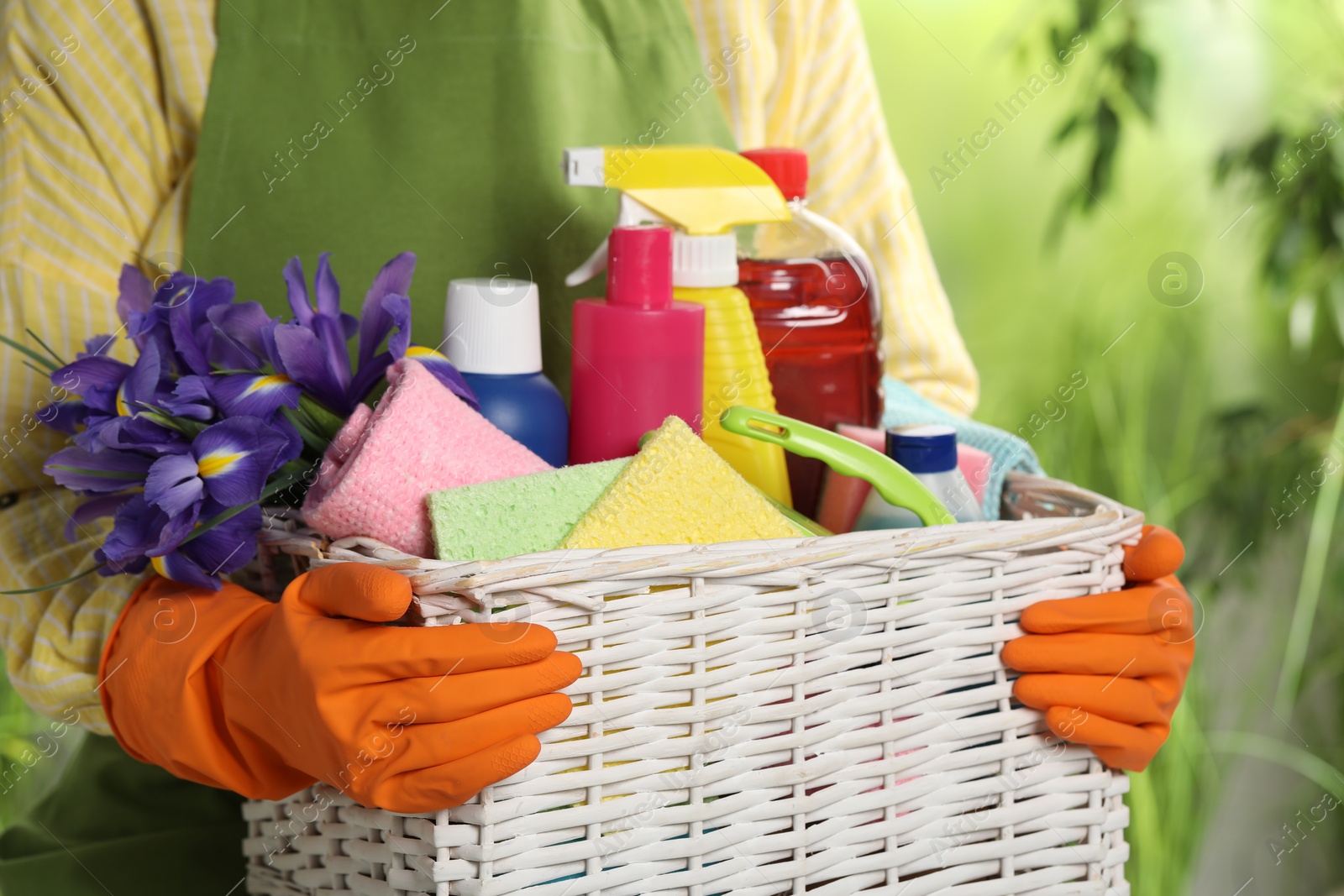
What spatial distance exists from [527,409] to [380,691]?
6.0 inches

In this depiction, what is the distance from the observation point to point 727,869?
1.38ft

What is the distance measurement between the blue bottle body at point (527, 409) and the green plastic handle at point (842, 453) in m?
0.08

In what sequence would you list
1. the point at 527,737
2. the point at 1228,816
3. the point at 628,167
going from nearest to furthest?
the point at 527,737 < the point at 628,167 < the point at 1228,816

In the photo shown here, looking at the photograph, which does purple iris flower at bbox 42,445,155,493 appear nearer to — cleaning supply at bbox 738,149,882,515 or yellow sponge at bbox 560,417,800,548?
yellow sponge at bbox 560,417,800,548

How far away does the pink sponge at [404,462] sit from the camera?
16.4 inches

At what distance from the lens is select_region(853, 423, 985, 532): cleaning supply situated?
19.2 inches

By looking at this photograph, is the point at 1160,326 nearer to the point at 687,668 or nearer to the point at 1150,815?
the point at 1150,815

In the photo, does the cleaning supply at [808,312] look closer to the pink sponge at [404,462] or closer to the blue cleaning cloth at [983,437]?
the blue cleaning cloth at [983,437]

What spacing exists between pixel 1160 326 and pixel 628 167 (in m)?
1.08

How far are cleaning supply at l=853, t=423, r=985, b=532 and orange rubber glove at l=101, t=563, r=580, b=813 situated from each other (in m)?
0.17

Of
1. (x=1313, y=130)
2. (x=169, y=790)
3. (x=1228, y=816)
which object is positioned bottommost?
(x=1228, y=816)

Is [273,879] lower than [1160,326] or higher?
lower

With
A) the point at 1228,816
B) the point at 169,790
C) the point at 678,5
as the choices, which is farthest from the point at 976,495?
the point at 1228,816

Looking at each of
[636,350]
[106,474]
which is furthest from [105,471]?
[636,350]
